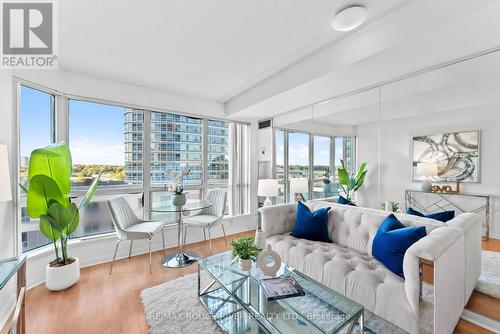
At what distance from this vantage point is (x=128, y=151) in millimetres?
3295

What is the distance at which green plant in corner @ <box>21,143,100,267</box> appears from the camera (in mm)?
2043

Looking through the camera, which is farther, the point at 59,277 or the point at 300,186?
the point at 300,186

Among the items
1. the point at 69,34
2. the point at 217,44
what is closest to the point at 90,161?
the point at 69,34

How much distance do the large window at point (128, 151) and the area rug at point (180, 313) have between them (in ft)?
4.51

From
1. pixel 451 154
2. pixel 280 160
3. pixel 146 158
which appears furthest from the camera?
pixel 280 160

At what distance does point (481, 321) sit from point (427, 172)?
1.35 metres

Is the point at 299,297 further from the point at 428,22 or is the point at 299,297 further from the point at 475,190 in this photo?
the point at 428,22

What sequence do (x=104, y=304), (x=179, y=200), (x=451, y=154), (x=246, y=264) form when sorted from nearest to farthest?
(x=246, y=264)
(x=104, y=304)
(x=451, y=154)
(x=179, y=200)

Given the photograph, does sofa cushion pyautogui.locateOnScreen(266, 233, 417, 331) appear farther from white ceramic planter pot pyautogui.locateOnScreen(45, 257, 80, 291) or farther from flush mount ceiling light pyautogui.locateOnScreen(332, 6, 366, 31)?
white ceramic planter pot pyautogui.locateOnScreen(45, 257, 80, 291)

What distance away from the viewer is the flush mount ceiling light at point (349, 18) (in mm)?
1599

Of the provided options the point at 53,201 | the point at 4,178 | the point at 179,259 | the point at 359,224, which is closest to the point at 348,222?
the point at 359,224

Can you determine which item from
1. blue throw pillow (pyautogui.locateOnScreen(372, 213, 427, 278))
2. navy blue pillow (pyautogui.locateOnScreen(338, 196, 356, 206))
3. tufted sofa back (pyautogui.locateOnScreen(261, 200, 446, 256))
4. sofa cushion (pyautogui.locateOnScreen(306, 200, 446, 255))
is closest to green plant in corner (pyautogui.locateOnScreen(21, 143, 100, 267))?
tufted sofa back (pyautogui.locateOnScreen(261, 200, 446, 256))

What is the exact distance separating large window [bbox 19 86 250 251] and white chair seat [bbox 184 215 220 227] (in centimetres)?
48

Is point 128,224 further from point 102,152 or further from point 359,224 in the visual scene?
point 359,224
